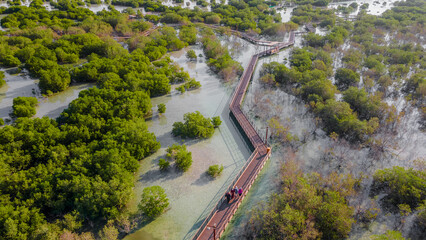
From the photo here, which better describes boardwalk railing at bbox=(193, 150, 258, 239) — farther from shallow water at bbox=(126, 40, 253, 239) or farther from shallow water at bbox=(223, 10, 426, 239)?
shallow water at bbox=(223, 10, 426, 239)

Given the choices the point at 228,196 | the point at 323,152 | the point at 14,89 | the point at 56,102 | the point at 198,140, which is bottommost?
the point at 323,152

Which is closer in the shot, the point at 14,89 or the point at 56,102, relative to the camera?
the point at 56,102

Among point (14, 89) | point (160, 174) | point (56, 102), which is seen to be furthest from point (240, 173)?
point (14, 89)

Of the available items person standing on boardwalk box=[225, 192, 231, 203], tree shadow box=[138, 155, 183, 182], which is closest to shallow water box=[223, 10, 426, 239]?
person standing on boardwalk box=[225, 192, 231, 203]

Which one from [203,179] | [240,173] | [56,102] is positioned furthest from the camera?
[56,102]

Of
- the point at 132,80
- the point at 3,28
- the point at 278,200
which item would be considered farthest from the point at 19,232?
the point at 3,28

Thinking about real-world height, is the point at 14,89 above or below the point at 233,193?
above

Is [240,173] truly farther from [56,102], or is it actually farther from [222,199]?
[56,102]

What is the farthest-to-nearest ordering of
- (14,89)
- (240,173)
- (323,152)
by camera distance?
(14,89) → (323,152) → (240,173)

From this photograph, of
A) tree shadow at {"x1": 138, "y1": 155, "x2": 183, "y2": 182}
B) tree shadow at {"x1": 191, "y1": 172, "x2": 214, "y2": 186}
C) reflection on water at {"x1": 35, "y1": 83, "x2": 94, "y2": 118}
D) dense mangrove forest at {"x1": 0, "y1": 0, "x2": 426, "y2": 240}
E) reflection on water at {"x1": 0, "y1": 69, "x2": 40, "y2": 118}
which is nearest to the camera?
dense mangrove forest at {"x1": 0, "y1": 0, "x2": 426, "y2": 240}

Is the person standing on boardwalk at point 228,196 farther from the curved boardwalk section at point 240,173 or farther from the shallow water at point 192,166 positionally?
the shallow water at point 192,166

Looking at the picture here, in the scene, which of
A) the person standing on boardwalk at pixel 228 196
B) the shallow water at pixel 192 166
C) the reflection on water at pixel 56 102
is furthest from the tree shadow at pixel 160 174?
the reflection on water at pixel 56 102
